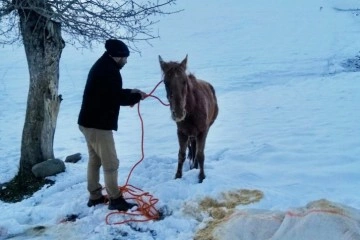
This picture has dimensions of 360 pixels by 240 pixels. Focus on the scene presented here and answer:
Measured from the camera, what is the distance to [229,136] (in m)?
10.1

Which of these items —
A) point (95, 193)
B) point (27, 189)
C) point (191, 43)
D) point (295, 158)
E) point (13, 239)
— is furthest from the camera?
point (191, 43)

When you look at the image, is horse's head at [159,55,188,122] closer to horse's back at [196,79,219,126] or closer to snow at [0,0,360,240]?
horse's back at [196,79,219,126]

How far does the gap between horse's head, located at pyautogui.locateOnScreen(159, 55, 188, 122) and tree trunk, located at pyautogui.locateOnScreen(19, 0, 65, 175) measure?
95.4 inches

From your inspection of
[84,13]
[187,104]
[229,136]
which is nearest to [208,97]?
[187,104]

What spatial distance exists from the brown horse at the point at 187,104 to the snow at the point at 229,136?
48 centimetres

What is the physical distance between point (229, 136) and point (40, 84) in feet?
16.1

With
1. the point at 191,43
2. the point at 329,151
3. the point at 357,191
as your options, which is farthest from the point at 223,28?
the point at 357,191

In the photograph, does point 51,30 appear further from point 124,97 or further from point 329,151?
point 329,151

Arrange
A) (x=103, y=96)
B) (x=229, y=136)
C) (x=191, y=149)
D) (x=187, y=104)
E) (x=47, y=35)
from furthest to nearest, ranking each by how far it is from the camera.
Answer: (x=229, y=136)
(x=191, y=149)
(x=47, y=35)
(x=187, y=104)
(x=103, y=96)

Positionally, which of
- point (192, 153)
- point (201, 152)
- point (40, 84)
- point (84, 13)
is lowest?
point (192, 153)

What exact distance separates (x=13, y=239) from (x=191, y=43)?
23182mm

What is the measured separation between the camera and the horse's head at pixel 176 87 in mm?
5320

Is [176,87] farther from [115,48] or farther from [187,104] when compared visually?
[115,48]

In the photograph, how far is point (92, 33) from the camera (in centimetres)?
675
